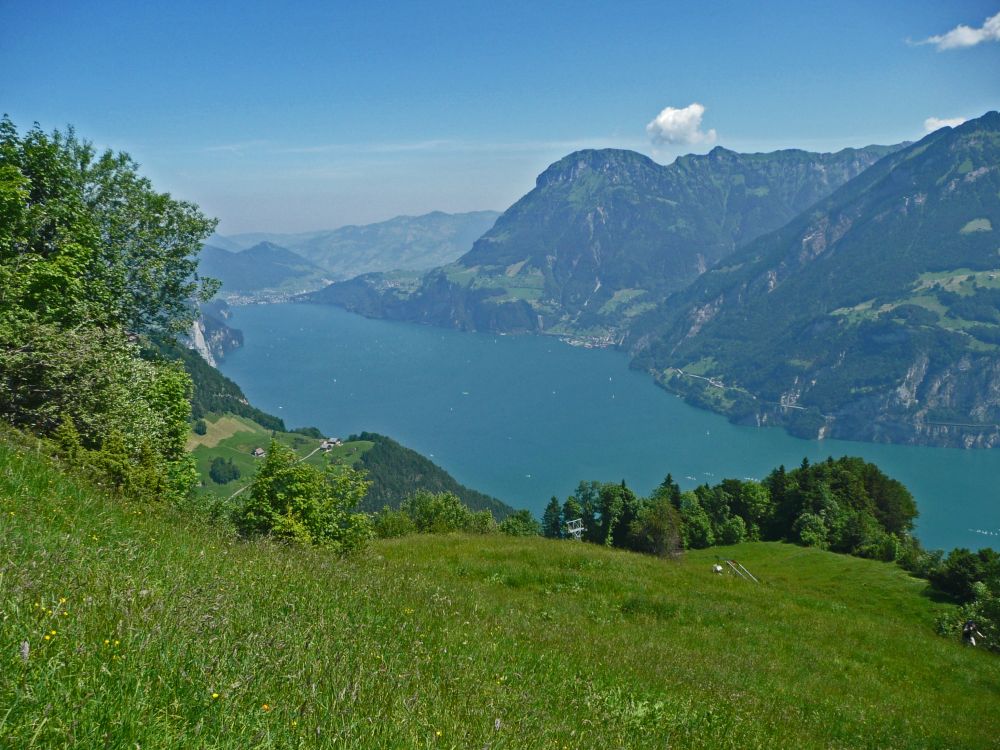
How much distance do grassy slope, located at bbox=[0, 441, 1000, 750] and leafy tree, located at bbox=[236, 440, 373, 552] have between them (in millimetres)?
3904

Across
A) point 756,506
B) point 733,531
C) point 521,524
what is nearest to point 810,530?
point 733,531

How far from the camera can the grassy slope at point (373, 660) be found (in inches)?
160

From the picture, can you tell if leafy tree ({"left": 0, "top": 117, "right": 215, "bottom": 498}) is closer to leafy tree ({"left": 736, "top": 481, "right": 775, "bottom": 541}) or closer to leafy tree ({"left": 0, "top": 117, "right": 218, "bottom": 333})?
leafy tree ({"left": 0, "top": 117, "right": 218, "bottom": 333})

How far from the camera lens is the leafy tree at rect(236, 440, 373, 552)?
17.9 metres

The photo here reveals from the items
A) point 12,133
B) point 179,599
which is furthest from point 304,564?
point 12,133

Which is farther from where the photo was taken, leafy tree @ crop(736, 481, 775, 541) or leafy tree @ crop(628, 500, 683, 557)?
leafy tree @ crop(736, 481, 775, 541)

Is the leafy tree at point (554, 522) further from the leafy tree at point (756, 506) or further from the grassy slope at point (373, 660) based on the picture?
the grassy slope at point (373, 660)

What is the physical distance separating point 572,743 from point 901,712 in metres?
11.1

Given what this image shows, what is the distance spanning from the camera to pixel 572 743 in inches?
228

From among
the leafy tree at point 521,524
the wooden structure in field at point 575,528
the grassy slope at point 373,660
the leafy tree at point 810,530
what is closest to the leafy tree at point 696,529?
the leafy tree at point 810,530

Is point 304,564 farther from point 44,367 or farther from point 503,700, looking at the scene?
point 44,367

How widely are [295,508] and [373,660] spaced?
43.7 ft

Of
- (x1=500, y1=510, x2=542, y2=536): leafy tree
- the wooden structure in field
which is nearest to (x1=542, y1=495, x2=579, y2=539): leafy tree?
the wooden structure in field

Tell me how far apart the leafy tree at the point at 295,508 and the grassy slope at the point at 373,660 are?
12.8 ft
